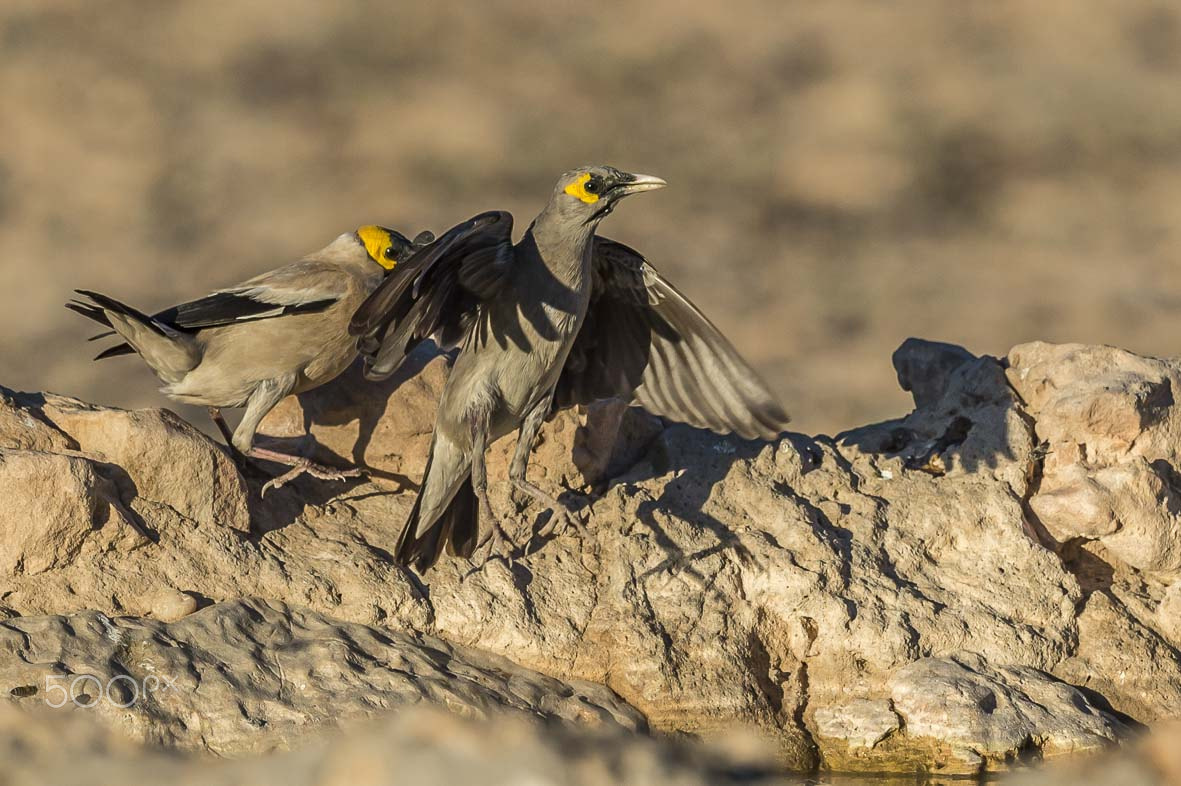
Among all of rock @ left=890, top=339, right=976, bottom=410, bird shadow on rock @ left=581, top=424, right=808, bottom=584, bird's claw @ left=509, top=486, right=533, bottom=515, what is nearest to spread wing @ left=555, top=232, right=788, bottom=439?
bird shadow on rock @ left=581, top=424, right=808, bottom=584

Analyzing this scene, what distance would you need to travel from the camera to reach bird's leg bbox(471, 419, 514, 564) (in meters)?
5.59

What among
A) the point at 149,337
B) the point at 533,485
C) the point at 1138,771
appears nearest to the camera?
the point at 1138,771

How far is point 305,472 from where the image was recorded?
5.95m

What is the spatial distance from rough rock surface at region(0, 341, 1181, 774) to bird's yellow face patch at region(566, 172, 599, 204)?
0.95 m

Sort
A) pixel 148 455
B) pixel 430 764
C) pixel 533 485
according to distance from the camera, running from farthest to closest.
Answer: pixel 533 485 < pixel 148 455 < pixel 430 764

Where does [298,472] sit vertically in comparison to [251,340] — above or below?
below

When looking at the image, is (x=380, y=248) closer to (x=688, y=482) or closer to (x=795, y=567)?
(x=688, y=482)

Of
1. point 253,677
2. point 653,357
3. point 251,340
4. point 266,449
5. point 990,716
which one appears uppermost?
point 653,357

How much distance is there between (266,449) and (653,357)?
1.86 meters

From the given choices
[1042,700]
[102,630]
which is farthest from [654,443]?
[102,630]

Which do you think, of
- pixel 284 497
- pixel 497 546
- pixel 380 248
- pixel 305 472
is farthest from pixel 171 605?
pixel 380 248

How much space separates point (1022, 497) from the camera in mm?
5922

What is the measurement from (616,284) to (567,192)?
685 millimetres

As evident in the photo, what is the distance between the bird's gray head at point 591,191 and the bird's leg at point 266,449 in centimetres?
143
